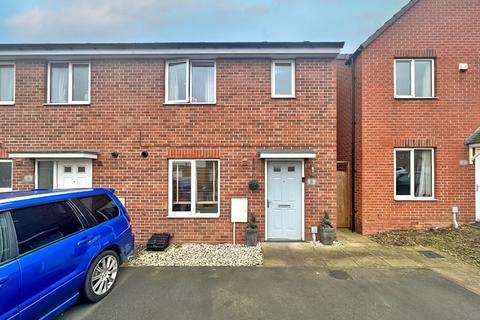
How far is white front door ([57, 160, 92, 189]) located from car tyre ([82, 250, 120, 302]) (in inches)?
137

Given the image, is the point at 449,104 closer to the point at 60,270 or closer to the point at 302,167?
the point at 302,167

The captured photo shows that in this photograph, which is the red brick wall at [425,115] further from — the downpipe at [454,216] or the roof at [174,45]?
the roof at [174,45]

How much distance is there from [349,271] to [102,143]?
22.9 feet

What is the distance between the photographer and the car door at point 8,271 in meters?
2.55

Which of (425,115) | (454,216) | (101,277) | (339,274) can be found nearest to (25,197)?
(101,277)

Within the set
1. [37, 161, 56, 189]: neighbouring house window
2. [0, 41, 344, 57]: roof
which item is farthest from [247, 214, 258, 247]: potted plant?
[37, 161, 56, 189]: neighbouring house window

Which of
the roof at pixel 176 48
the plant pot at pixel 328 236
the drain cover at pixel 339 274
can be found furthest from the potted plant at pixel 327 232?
the roof at pixel 176 48

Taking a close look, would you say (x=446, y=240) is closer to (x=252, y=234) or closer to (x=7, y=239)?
(x=252, y=234)

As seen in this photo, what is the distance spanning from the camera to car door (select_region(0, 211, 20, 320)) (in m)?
2.55

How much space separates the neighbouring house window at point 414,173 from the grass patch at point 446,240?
1093 millimetres

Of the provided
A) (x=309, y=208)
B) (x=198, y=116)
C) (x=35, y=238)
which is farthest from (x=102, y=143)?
(x=309, y=208)

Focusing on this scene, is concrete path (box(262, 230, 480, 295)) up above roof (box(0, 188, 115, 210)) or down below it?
below

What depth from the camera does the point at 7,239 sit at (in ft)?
9.13

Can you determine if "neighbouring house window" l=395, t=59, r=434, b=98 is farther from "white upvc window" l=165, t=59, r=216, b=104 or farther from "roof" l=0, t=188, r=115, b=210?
"roof" l=0, t=188, r=115, b=210
